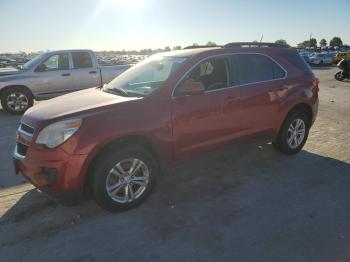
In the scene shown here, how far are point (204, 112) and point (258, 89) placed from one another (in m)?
1.10

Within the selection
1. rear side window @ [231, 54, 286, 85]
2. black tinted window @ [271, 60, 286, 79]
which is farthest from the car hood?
black tinted window @ [271, 60, 286, 79]

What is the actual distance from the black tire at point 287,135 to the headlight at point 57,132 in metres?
3.41

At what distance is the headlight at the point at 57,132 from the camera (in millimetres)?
3721

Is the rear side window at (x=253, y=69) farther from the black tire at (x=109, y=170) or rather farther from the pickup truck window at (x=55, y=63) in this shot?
the pickup truck window at (x=55, y=63)

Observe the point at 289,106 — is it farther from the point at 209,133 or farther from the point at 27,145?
the point at 27,145

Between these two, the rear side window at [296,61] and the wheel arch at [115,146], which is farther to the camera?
the rear side window at [296,61]

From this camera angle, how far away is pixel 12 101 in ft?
34.2

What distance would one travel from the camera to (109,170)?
12.8 ft

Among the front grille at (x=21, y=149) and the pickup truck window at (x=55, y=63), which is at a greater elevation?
the pickup truck window at (x=55, y=63)

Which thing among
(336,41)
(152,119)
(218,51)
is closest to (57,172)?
(152,119)

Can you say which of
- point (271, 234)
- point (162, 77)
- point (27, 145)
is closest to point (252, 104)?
point (162, 77)

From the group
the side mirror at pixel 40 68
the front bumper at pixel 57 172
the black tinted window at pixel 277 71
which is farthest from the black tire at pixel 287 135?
the side mirror at pixel 40 68

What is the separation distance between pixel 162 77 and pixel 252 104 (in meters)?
1.39

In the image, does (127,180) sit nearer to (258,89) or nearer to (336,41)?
(258,89)
